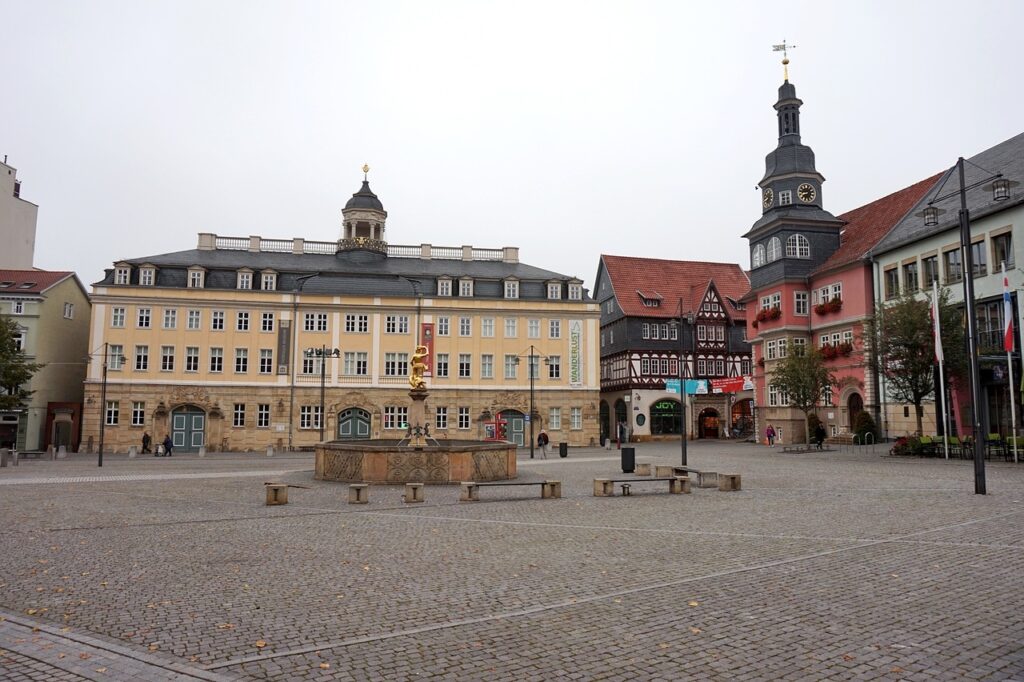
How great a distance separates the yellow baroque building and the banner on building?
0.26 feet

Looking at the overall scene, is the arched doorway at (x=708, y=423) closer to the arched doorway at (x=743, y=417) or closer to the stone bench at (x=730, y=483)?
the arched doorway at (x=743, y=417)

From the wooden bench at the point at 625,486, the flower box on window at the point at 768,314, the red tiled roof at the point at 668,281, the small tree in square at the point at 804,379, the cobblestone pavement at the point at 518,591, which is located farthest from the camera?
the red tiled roof at the point at 668,281

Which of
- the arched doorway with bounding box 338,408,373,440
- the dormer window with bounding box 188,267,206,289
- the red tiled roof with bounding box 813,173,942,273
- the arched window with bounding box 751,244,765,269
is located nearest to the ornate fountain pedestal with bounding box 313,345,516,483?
the arched doorway with bounding box 338,408,373,440

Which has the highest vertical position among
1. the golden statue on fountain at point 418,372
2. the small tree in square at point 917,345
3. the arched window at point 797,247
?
the arched window at point 797,247

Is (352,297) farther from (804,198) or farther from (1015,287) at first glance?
(1015,287)

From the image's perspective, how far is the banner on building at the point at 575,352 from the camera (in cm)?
5241

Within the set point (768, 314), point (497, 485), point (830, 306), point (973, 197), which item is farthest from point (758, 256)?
point (497, 485)

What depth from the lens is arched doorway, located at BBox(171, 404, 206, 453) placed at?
48062 mm

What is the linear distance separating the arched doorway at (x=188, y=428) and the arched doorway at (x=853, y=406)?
4078 cm

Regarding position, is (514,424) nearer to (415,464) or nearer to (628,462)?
(628,462)

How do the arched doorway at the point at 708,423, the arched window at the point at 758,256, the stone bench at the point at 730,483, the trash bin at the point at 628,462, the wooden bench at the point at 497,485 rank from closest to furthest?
the wooden bench at the point at 497,485, the stone bench at the point at 730,483, the trash bin at the point at 628,462, the arched window at the point at 758,256, the arched doorway at the point at 708,423

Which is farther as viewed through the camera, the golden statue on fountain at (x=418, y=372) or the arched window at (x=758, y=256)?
the arched window at (x=758, y=256)

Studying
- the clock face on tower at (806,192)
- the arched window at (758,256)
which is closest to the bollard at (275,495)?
the arched window at (758,256)

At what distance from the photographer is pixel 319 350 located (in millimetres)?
46969
